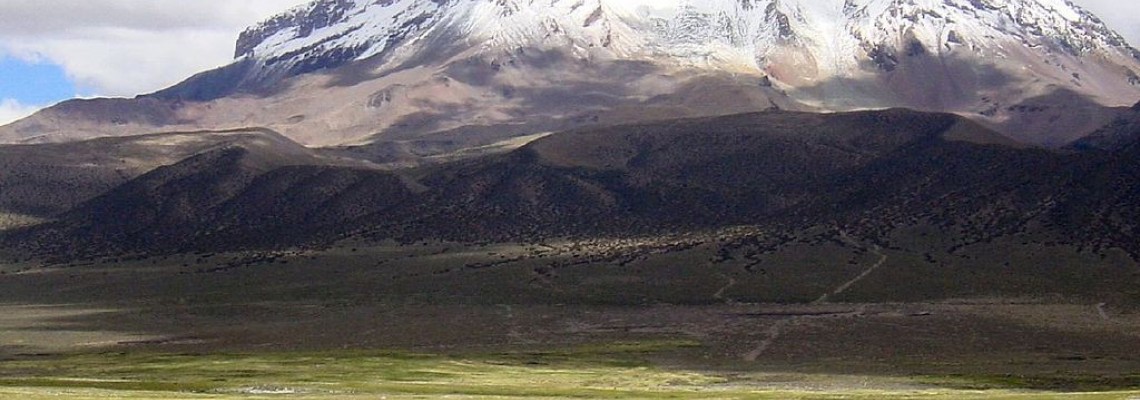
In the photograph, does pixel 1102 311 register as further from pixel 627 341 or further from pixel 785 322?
pixel 627 341

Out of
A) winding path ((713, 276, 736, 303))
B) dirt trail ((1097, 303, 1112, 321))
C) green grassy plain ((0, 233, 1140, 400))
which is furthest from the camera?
winding path ((713, 276, 736, 303))

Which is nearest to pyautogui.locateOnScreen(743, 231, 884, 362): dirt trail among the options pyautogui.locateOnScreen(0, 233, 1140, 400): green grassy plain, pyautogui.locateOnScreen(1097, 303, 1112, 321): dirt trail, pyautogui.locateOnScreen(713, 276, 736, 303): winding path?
pyautogui.locateOnScreen(713, 276, 736, 303): winding path

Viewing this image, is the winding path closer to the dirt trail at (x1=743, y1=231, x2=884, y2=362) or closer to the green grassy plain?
the dirt trail at (x1=743, y1=231, x2=884, y2=362)

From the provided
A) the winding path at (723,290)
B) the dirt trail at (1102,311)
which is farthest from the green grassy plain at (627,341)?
the dirt trail at (1102,311)

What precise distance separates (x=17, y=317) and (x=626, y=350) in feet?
247

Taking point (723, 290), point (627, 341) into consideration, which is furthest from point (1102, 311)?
point (627, 341)

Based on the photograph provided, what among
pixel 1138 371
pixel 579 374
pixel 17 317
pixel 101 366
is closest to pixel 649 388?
pixel 579 374

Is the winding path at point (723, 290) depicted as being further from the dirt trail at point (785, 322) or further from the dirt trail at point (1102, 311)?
the dirt trail at point (1102, 311)

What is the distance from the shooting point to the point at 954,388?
109 m

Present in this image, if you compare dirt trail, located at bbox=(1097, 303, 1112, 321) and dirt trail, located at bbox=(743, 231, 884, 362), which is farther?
dirt trail, located at bbox=(1097, 303, 1112, 321)

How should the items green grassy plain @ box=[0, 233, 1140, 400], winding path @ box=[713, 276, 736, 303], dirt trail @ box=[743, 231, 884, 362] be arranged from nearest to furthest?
green grassy plain @ box=[0, 233, 1140, 400], dirt trail @ box=[743, 231, 884, 362], winding path @ box=[713, 276, 736, 303]

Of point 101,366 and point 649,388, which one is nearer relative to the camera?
point 649,388

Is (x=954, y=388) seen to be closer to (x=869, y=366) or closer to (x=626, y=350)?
(x=869, y=366)

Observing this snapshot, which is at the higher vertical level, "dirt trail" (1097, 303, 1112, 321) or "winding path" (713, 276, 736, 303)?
"winding path" (713, 276, 736, 303)
